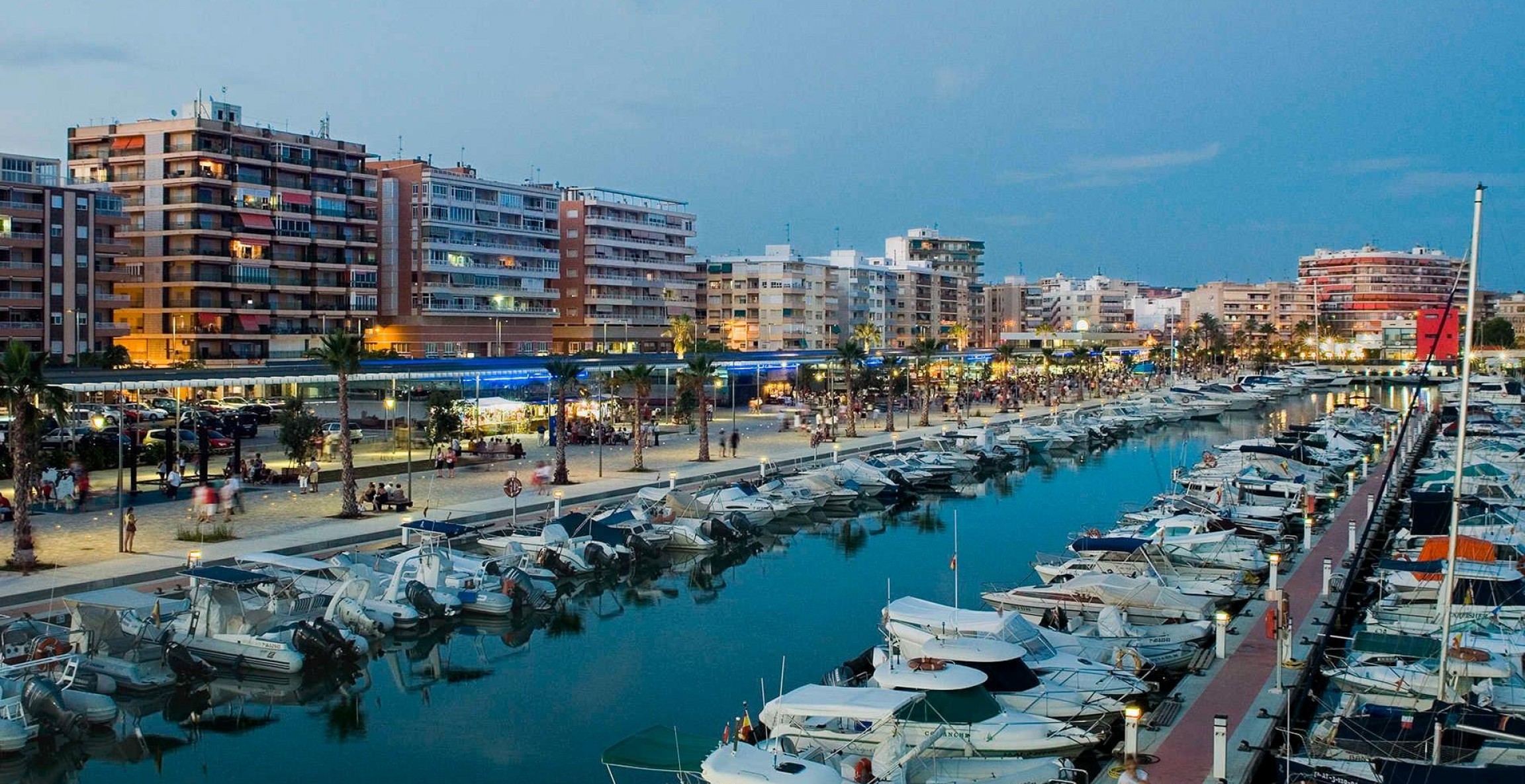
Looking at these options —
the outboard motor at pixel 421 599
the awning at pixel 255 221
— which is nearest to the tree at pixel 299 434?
the outboard motor at pixel 421 599

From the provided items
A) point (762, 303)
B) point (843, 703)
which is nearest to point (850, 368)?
point (843, 703)

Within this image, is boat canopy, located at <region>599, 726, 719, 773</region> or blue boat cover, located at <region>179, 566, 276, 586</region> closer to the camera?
boat canopy, located at <region>599, 726, 719, 773</region>

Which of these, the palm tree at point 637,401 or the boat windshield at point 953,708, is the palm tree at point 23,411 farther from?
the palm tree at point 637,401

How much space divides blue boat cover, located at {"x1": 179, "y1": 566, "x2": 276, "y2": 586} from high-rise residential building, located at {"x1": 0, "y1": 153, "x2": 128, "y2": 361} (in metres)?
61.2

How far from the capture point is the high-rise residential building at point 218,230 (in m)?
94.4

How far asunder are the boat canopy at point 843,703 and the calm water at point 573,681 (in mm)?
4257

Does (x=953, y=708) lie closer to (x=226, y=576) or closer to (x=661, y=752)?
Answer: (x=661, y=752)

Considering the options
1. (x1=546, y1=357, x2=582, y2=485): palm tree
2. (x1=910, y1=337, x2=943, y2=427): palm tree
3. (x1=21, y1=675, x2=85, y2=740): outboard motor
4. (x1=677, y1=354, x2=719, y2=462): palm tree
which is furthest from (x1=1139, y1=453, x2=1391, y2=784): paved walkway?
(x1=910, y1=337, x2=943, y2=427): palm tree

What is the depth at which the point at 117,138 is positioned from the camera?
9725cm

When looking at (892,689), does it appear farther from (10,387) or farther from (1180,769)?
(10,387)

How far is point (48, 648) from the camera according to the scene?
24641 millimetres

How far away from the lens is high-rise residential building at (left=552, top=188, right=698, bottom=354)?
13038 cm

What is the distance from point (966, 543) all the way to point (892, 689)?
79.4ft

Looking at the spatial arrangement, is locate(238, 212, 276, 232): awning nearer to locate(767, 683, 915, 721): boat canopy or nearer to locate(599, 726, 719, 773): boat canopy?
locate(599, 726, 719, 773): boat canopy
